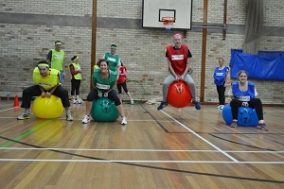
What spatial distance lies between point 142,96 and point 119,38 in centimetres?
209

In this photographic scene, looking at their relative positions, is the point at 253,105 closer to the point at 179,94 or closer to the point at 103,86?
the point at 179,94

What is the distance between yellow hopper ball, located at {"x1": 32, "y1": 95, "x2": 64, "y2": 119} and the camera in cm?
746

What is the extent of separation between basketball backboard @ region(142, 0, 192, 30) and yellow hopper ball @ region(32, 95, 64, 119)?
7.04m

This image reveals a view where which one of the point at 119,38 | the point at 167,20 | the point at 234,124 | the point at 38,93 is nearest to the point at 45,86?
the point at 38,93

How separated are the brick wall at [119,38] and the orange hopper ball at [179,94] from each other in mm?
6056

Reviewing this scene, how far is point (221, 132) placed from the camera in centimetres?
650

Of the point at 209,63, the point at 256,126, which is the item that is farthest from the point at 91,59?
the point at 256,126

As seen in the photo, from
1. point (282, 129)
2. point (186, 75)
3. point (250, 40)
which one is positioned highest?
point (250, 40)

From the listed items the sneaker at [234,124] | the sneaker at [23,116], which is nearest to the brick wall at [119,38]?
the sneaker at [23,116]

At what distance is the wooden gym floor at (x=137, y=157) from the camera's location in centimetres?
336

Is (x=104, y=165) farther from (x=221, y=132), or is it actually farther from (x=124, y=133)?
(x=221, y=132)

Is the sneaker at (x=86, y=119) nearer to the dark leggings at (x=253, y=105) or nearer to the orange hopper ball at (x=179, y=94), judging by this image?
the orange hopper ball at (x=179, y=94)

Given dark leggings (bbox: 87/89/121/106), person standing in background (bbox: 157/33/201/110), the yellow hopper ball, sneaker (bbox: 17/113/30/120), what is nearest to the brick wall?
person standing in background (bbox: 157/33/201/110)

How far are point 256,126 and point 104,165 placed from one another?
4.16 m
